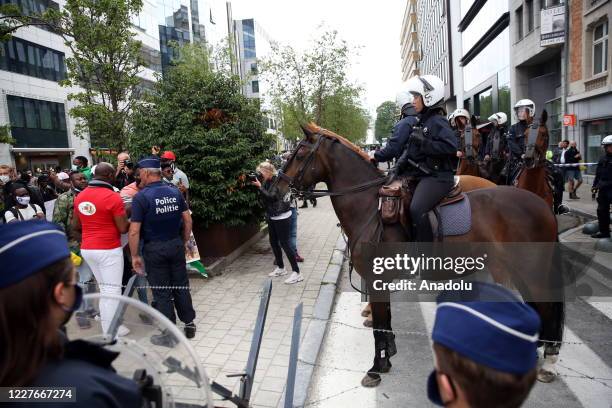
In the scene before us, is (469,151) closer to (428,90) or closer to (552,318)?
(428,90)

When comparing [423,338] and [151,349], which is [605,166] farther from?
[151,349]

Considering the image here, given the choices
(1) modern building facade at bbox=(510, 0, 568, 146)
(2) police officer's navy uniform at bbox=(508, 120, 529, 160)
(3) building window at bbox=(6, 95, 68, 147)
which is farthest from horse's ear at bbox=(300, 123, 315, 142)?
(3) building window at bbox=(6, 95, 68, 147)

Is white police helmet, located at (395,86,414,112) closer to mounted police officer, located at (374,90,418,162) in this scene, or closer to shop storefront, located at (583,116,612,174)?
mounted police officer, located at (374,90,418,162)

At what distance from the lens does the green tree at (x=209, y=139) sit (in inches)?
326

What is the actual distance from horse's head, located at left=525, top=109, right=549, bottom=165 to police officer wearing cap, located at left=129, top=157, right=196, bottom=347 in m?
5.47

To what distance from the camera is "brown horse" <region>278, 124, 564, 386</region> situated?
174 inches

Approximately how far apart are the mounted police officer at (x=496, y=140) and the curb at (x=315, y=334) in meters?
3.97

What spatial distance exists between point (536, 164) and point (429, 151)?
3346mm

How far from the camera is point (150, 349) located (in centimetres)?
174

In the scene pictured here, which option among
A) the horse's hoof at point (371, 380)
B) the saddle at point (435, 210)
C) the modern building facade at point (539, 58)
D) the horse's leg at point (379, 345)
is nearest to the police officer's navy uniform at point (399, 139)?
the saddle at point (435, 210)

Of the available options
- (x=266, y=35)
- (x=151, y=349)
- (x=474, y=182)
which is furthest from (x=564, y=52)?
(x=266, y=35)

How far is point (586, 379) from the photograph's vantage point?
13.4 feet

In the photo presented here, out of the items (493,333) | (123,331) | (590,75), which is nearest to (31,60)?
(590,75)

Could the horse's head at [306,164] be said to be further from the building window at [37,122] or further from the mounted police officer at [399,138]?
the building window at [37,122]
